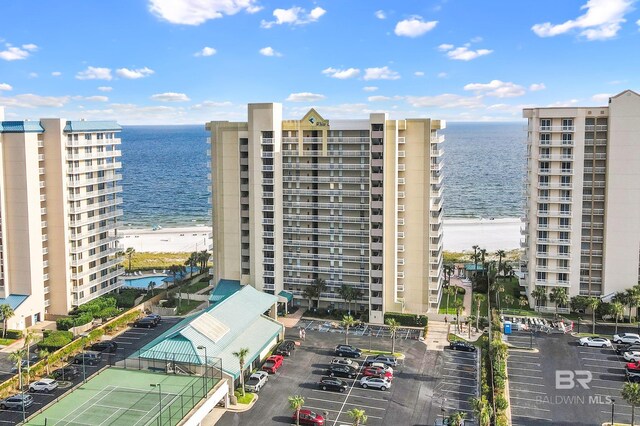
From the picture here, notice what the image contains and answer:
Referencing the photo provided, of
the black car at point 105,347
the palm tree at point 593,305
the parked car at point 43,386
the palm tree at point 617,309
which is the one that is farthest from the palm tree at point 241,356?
the palm tree at point 617,309

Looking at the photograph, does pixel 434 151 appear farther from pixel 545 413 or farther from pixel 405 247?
pixel 545 413

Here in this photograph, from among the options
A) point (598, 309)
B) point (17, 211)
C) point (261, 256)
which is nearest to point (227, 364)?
point (261, 256)

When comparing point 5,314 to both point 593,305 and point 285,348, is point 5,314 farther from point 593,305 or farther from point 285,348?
point 593,305

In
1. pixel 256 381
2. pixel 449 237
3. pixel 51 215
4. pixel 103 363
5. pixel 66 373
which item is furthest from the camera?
pixel 449 237

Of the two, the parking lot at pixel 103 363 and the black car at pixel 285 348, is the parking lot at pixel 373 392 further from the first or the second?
the parking lot at pixel 103 363

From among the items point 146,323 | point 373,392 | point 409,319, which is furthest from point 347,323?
point 146,323

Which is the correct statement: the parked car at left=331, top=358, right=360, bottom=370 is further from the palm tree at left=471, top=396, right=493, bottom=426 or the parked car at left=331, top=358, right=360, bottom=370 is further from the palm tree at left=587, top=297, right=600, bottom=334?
the palm tree at left=587, top=297, right=600, bottom=334

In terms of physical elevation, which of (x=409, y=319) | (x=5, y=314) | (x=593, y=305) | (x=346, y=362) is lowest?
(x=346, y=362)
